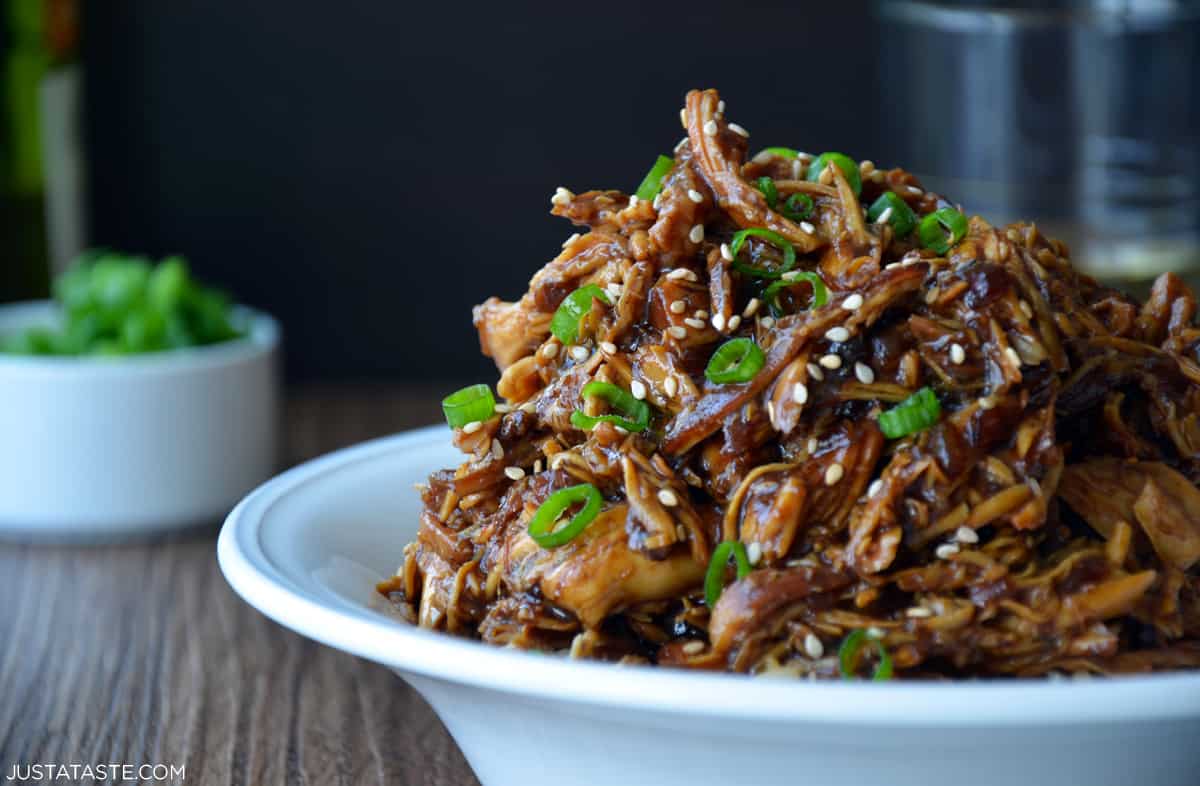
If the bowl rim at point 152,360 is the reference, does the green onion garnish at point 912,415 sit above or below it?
above

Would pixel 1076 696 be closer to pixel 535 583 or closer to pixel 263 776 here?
pixel 535 583

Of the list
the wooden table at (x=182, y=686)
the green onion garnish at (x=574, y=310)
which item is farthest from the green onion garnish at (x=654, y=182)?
the wooden table at (x=182, y=686)

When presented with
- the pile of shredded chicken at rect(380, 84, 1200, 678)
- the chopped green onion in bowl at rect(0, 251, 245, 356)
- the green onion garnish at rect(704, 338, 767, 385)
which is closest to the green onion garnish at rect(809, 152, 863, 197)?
the pile of shredded chicken at rect(380, 84, 1200, 678)

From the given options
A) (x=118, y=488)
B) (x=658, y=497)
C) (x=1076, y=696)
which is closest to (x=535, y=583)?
(x=658, y=497)

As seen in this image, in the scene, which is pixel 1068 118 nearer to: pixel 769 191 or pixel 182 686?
pixel 769 191

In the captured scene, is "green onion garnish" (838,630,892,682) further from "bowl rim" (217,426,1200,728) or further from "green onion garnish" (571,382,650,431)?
"green onion garnish" (571,382,650,431)

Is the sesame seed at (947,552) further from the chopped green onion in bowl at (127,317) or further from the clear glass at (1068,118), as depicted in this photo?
the clear glass at (1068,118)
